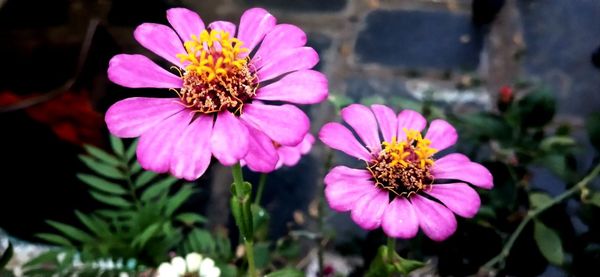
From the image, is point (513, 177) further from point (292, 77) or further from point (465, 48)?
point (465, 48)

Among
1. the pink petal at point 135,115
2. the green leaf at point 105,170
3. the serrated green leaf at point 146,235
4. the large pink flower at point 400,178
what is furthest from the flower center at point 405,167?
the green leaf at point 105,170

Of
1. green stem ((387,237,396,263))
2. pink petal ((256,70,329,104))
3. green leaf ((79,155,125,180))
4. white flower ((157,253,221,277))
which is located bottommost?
white flower ((157,253,221,277))

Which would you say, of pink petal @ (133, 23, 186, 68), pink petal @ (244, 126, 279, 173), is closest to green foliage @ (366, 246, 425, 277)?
pink petal @ (244, 126, 279, 173)

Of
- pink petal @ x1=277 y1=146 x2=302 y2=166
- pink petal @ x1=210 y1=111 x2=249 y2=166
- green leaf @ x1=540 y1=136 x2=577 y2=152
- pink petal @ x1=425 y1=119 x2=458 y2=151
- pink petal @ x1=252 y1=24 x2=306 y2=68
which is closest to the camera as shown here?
pink petal @ x1=210 y1=111 x2=249 y2=166

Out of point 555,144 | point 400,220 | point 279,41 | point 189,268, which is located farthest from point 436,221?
point 555,144

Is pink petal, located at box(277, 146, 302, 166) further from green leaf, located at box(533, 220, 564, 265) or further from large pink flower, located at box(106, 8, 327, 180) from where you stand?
green leaf, located at box(533, 220, 564, 265)

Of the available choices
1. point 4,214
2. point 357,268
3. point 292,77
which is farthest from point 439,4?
point 292,77

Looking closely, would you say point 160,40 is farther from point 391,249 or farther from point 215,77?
point 391,249
